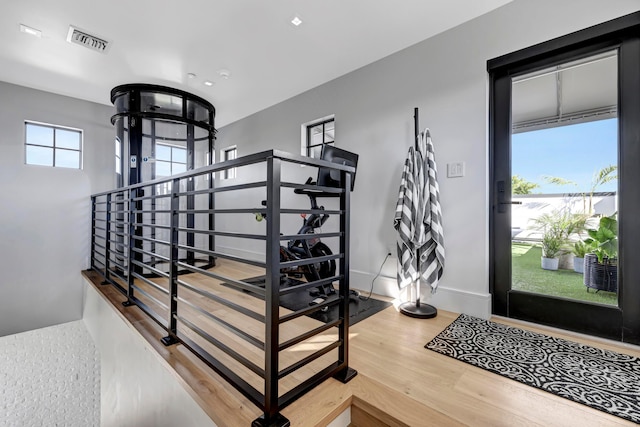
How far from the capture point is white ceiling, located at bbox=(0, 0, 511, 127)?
2.12 m

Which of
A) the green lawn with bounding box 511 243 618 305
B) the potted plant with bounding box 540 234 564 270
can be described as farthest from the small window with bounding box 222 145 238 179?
the potted plant with bounding box 540 234 564 270

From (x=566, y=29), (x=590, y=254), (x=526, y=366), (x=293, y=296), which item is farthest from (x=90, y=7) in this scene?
(x=590, y=254)

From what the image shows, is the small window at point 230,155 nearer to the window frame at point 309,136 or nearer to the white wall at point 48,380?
the window frame at point 309,136

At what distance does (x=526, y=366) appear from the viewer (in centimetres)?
146

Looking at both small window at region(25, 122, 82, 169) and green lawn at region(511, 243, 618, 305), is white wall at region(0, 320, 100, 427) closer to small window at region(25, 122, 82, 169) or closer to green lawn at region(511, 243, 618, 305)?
small window at region(25, 122, 82, 169)

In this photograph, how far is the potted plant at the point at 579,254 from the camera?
1931 mm

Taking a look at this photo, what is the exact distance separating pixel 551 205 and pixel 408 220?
1068 mm

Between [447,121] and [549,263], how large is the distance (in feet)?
4.54

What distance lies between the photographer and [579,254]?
1.96m

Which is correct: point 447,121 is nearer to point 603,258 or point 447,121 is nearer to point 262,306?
point 603,258

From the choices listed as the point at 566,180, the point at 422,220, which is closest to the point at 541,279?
the point at 566,180

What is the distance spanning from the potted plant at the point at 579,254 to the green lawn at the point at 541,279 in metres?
0.04

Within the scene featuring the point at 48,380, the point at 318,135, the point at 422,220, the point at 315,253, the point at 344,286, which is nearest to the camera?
the point at 344,286

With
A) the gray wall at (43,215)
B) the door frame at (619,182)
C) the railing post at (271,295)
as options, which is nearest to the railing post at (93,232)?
the gray wall at (43,215)
